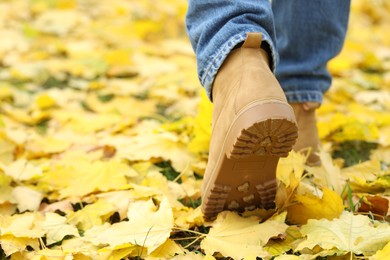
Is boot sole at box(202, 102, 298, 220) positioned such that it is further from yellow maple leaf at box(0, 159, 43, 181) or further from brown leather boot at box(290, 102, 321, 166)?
yellow maple leaf at box(0, 159, 43, 181)

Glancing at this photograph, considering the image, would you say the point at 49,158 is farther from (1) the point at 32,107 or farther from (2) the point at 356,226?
(2) the point at 356,226

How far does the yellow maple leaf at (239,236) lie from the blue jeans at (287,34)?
0.88 feet

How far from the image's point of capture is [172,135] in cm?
151

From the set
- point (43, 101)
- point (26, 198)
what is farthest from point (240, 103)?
point (43, 101)

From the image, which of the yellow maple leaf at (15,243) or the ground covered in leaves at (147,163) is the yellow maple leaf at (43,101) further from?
the yellow maple leaf at (15,243)

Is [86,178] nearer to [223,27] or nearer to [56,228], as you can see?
[56,228]

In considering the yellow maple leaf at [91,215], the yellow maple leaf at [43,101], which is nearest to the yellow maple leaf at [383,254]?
the yellow maple leaf at [91,215]

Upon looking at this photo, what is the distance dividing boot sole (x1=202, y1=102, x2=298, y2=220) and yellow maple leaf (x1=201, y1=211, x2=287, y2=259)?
4 centimetres

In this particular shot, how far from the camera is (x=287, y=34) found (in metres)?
1.29

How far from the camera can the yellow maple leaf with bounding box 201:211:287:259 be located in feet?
3.19

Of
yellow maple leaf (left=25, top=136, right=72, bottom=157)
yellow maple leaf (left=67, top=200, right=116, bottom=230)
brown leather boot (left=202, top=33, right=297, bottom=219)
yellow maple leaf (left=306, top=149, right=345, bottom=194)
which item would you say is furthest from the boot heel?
yellow maple leaf (left=25, top=136, right=72, bottom=157)

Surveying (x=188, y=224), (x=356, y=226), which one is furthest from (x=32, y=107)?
(x=356, y=226)

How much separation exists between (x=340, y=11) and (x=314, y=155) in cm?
35

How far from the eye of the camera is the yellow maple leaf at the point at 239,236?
97cm
